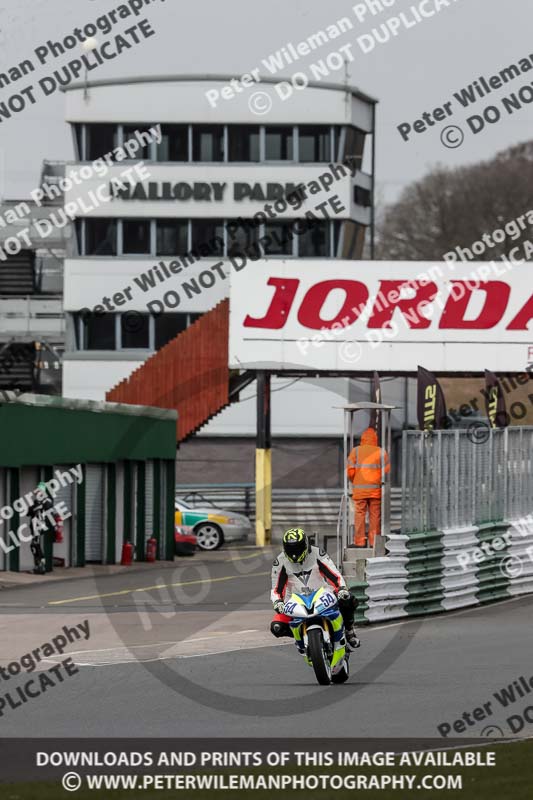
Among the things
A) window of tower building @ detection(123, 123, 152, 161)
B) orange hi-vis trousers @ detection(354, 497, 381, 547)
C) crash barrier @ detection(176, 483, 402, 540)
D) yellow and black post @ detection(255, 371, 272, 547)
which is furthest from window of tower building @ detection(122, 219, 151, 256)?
orange hi-vis trousers @ detection(354, 497, 381, 547)

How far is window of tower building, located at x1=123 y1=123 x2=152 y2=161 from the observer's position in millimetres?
60406

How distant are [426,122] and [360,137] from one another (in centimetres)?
1683

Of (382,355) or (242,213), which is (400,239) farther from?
(382,355)

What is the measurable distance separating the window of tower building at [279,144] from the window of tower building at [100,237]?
6.38m

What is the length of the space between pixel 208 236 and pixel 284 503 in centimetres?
1423

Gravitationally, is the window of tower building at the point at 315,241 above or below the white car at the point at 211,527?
above

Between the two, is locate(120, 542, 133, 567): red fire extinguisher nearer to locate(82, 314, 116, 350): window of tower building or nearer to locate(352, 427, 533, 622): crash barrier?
locate(352, 427, 533, 622): crash barrier

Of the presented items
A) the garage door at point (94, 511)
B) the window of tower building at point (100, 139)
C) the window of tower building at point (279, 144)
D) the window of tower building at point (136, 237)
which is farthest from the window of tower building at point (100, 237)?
the garage door at point (94, 511)

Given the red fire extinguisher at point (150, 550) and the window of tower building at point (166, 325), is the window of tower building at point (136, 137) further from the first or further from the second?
the red fire extinguisher at point (150, 550)

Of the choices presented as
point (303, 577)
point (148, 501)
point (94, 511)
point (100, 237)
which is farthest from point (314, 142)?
point (303, 577)

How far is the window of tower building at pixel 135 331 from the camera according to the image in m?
60.0

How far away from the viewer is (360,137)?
203 ft

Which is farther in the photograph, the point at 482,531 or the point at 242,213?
the point at 242,213
